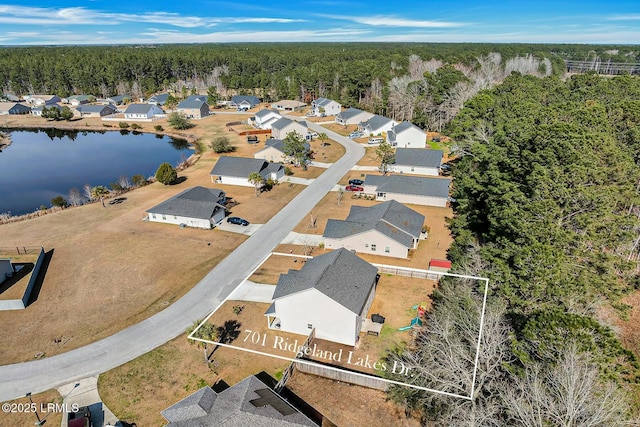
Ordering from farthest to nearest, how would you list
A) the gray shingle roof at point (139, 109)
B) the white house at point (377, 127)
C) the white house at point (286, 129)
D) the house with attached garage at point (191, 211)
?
the gray shingle roof at point (139, 109)
the white house at point (377, 127)
the white house at point (286, 129)
the house with attached garage at point (191, 211)

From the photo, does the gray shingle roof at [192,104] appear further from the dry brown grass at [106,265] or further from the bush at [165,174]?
the dry brown grass at [106,265]

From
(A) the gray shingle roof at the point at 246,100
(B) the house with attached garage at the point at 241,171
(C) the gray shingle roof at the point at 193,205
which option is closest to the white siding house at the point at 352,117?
(A) the gray shingle roof at the point at 246,100

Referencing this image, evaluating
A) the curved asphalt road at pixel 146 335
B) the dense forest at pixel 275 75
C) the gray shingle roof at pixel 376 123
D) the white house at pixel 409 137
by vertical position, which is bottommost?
the curved asphalt road at pixel 146 335

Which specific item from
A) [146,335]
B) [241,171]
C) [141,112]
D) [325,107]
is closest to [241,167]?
[241,171]

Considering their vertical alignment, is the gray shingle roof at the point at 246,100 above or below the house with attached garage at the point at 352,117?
above

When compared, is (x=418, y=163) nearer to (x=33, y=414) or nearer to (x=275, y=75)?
(x=33, y=414)

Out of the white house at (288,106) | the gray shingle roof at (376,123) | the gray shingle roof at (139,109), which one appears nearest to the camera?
the gray shingle roof at (376,123)

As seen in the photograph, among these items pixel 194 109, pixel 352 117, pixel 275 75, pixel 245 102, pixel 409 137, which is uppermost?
pixel 275 75

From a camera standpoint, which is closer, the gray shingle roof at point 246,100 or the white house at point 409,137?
the white house at point 409,137
